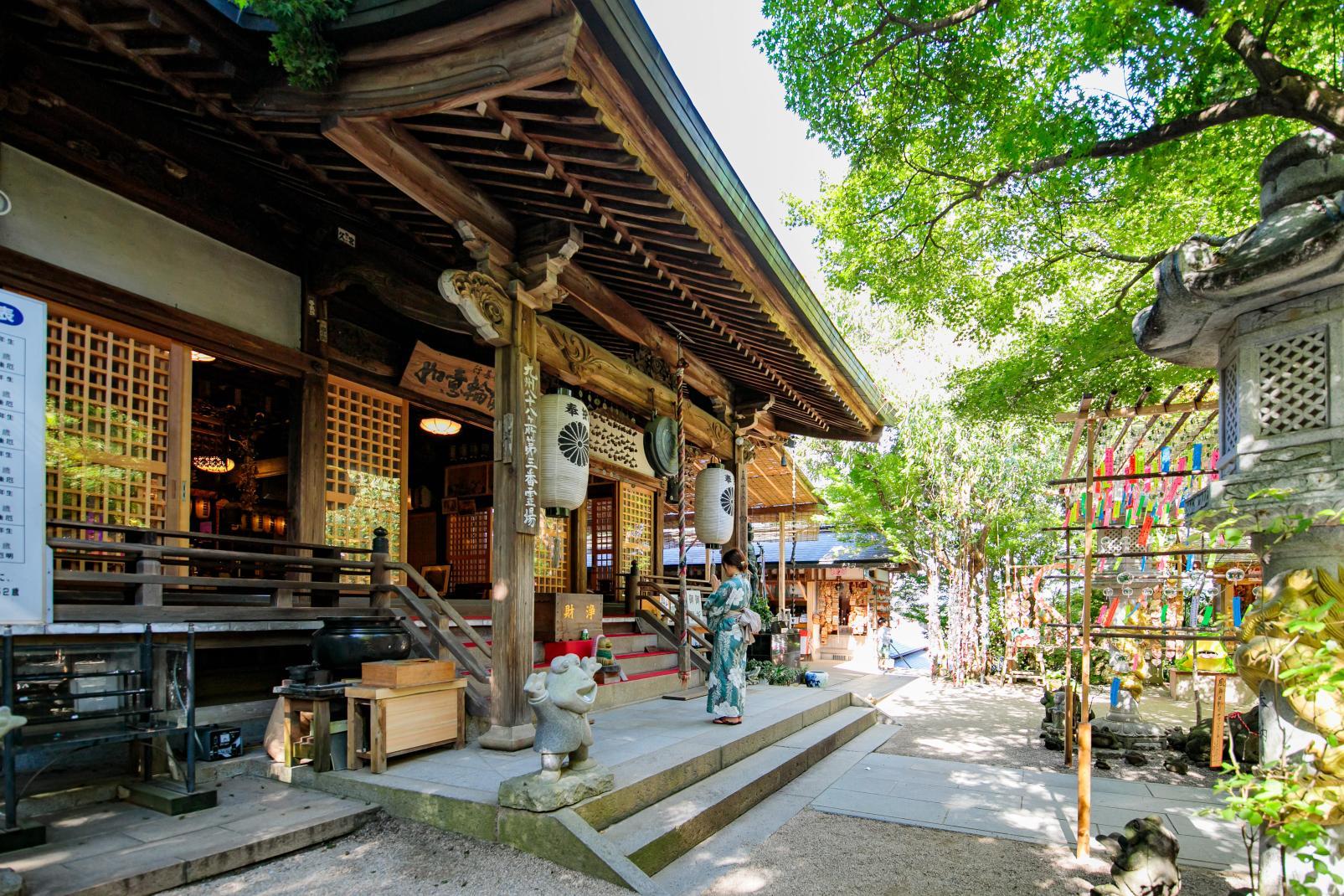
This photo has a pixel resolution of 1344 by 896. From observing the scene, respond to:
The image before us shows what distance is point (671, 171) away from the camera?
5367 mm

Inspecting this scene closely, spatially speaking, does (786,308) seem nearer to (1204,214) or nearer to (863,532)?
(1204,214)

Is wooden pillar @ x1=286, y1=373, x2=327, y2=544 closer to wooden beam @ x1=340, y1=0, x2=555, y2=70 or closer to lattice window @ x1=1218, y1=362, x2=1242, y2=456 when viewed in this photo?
wooden beam @ x1=340, y1=0, x2=555, y2=70

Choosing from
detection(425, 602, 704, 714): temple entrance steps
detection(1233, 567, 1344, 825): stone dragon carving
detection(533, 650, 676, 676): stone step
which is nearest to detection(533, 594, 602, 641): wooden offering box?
detection(425, 602, 704, 714): temple entrance steps

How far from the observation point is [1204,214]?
9062mm

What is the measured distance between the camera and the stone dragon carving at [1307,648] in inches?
117

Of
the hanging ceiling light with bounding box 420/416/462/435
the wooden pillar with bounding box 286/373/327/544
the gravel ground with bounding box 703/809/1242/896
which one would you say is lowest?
the gravel ground with bounding box 703/809/1242/896

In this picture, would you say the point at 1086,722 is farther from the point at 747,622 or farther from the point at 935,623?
the point at 935,623

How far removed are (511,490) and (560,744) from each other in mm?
2219

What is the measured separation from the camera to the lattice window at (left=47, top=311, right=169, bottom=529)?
18.5 ft

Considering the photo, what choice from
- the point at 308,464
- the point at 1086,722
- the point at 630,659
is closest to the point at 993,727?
the point at 630,659

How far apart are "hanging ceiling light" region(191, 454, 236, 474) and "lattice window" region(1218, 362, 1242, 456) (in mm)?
11351

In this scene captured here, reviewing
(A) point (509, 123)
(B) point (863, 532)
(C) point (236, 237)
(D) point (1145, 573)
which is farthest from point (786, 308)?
(B) point (863, 532)

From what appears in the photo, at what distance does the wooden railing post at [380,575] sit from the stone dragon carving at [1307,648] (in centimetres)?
612

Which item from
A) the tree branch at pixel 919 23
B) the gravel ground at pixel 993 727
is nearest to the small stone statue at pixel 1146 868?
the gravel ground at pixel 993 727
